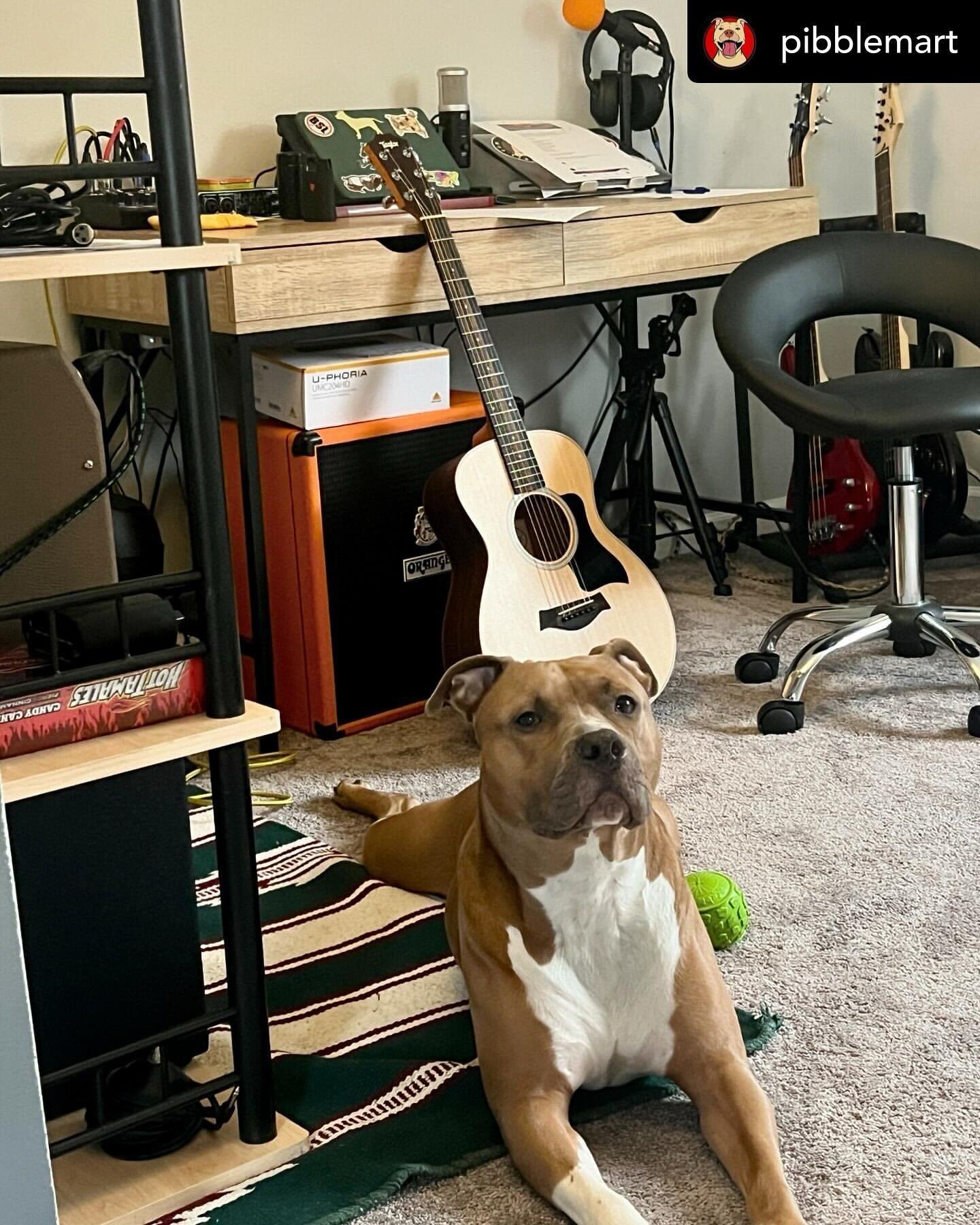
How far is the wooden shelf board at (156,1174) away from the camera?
1.33 m

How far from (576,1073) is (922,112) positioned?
3.09 metres

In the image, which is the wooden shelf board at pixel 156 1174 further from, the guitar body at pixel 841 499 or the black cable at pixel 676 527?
the black cable at pixel 676 527

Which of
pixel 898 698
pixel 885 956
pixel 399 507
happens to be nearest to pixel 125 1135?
pixel 885 956

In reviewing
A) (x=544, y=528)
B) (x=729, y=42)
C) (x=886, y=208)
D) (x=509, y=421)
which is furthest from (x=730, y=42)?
(x=544, y=528)

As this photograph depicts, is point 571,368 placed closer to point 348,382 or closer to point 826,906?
point 348,382

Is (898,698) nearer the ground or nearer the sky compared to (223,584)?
nearer the ground

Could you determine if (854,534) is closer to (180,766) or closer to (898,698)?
(898,698)

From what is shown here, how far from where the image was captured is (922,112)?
3764 mm

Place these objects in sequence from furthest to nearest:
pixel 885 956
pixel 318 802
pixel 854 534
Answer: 1. pixel 854 534
2. pixel 318 802
3. pixel 885 956

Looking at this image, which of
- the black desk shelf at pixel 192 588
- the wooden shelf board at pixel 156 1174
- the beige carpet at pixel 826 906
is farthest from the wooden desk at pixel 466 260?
the wooden shelf board at pixel 156 1174

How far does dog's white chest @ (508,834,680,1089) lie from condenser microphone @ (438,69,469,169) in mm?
1996

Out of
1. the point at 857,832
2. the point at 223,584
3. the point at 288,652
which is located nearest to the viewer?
the point at 223,584

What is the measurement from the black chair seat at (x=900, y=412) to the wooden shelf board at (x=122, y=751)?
140 centimetres

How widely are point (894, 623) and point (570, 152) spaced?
1213mm
